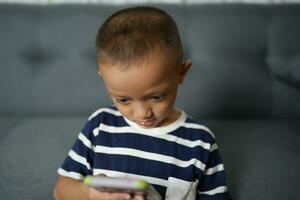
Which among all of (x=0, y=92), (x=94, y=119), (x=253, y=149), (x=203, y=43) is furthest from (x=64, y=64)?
(x=253, y=149)

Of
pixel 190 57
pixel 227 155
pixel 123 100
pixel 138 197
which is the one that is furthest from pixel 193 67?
pixel 138 197

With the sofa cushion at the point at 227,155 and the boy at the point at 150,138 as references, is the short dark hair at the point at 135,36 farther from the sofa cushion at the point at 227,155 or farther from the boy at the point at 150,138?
the sofa cushion at the point at 227,155

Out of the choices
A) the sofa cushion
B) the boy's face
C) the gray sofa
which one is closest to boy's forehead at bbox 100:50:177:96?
the boy's face

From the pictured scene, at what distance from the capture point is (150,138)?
0.89 meters

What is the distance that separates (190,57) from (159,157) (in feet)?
2.38

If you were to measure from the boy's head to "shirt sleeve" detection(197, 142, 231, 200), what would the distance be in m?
0.18

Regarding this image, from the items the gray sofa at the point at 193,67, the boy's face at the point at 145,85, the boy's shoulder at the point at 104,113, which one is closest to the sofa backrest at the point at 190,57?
the gray sofa at the point at 193,67

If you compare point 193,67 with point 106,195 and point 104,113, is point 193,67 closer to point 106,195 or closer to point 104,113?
point 104,113

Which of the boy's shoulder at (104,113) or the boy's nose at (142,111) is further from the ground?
the boy's nose at (142,111)

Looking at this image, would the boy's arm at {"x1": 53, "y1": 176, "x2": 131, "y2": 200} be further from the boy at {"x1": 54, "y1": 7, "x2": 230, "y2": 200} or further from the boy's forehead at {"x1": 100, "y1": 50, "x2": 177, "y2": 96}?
the boy's forehead at {"x1": 100, "y1": 50, "x2": 177, "y2": 96}

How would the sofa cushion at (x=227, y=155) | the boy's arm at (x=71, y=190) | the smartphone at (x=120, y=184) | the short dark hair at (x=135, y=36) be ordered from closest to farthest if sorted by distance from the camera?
the smartphone at (x=120, y=184) < the short dark hair at (x=135, y=36) < the boy's arm at (x=71, y=190) < the sofa cushion at (x=227, y=155)

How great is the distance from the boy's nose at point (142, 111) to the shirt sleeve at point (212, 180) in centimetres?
20

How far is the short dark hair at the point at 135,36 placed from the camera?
74cm

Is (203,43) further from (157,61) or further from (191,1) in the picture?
(157,61)
